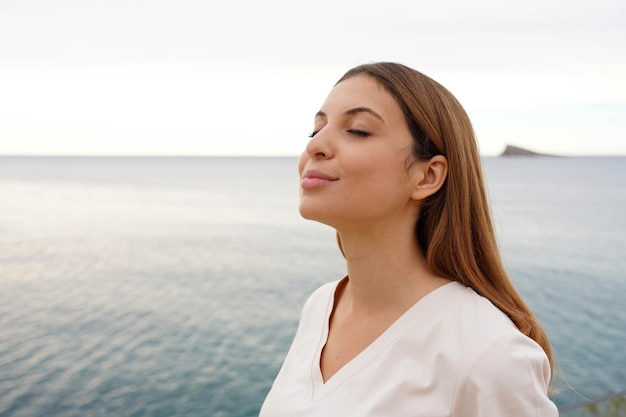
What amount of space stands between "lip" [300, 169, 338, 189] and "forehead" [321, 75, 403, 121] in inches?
7.2

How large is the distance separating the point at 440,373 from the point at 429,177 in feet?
1.76

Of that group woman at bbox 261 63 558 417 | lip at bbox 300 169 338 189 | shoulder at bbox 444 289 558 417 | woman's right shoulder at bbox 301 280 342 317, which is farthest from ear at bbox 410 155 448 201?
woman's right shoulder at bbox 301 280 342 317

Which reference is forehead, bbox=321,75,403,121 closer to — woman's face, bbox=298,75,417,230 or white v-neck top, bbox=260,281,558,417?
woman's face, bbox=298,75,417,230

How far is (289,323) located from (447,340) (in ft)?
39.3

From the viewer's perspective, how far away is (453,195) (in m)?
1.55

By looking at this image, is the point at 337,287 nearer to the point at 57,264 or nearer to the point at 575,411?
the point at 575,411

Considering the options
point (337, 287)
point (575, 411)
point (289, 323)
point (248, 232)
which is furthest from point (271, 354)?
point (248, 232)

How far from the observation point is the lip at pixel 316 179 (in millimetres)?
1504

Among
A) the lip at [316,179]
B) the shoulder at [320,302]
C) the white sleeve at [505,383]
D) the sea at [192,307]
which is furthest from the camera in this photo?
the sea at [192,307]

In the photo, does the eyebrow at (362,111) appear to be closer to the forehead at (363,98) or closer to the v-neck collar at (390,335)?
the forehead at (363,98)

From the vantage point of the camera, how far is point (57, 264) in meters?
19.6

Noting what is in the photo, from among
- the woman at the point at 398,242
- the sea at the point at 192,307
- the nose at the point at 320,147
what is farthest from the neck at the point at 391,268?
the sea at the point at 192,307

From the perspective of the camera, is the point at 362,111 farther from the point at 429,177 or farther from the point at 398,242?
the point at 398,242

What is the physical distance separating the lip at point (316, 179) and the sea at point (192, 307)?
108 cm
